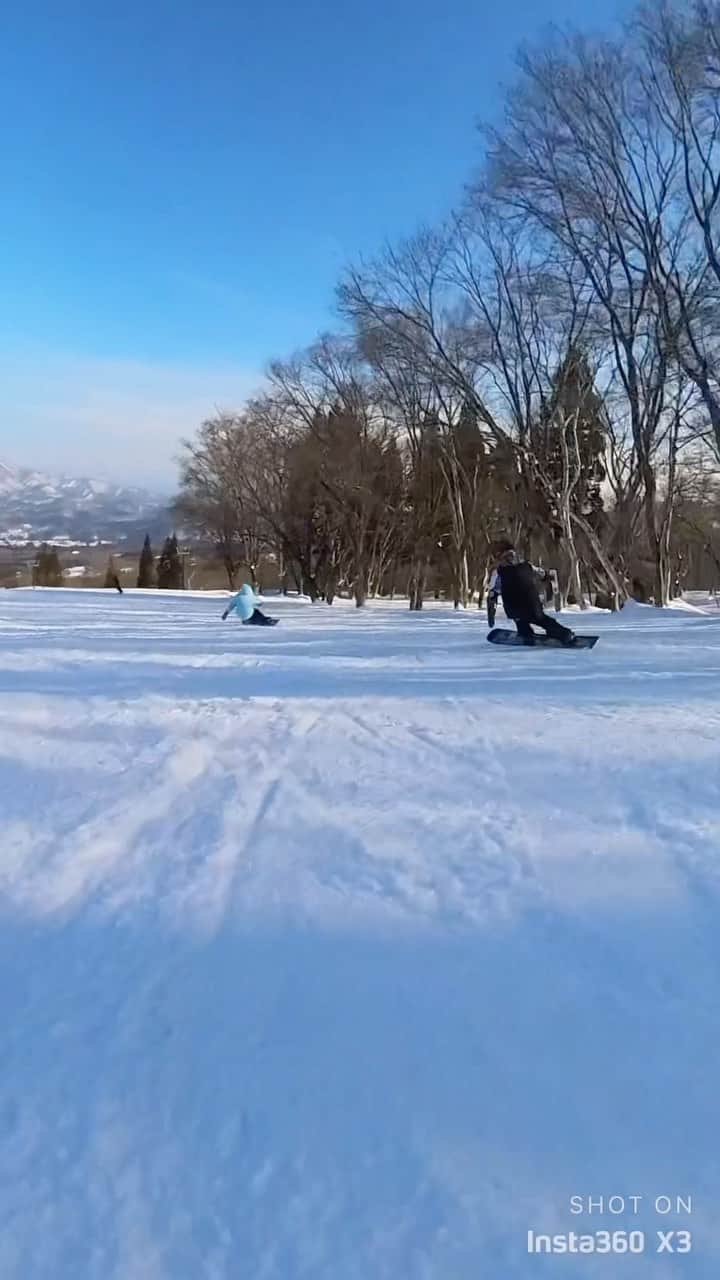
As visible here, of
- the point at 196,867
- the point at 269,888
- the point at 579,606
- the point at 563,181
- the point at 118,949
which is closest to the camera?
the point at 118,949

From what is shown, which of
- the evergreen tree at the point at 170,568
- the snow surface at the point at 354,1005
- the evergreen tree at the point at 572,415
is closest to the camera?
the snow surface at the point at 354,1005

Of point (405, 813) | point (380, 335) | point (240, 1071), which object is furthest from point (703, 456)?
point (240, 1071)

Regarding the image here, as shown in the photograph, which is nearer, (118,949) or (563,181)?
(118,949)

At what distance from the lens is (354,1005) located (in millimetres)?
2596

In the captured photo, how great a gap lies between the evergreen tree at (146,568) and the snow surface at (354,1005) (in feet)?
276

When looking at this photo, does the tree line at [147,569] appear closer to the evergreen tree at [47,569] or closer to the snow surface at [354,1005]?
the evergreen tree at [47,569]

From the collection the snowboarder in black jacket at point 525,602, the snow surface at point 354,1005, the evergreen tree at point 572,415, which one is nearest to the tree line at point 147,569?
the evergreen tree at point 572,415

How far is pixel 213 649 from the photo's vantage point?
11.9 m

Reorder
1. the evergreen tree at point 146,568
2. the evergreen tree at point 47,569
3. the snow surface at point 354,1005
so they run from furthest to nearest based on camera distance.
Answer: the evergreen tree at point 146,568 < the evergreen tree at point 47,569 < the snow surface at point 354,1005

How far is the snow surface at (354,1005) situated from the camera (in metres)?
1.86

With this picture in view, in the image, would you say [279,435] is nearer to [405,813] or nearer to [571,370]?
[571,370]

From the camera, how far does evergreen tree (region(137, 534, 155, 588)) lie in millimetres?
86750

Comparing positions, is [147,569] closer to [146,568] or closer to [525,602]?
[146,568]

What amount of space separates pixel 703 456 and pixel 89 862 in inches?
1280
